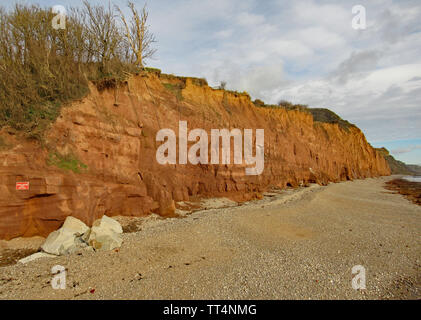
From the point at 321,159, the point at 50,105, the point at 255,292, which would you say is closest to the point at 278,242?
the point at 255,292

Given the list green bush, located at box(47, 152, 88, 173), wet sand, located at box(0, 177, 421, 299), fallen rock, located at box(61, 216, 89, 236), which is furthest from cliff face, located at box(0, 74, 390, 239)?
wet sand, located at box(0, 177, 421, 299)

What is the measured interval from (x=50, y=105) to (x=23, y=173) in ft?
8.55

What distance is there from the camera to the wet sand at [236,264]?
15.3 ft

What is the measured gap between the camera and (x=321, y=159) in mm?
29500

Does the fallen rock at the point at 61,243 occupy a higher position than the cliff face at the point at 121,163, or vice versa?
the cliff face at the point at 121,163

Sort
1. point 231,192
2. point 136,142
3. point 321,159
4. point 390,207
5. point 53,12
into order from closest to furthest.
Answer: point 53,12 < point 136,142 < point 390,207 < point 231,192 < point 321,159

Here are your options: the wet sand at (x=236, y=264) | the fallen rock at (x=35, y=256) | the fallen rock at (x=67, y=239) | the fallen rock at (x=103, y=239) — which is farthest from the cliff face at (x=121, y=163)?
the fallen rock at (x=103, y=239)

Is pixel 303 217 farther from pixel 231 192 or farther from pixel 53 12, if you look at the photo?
pixel 53 12

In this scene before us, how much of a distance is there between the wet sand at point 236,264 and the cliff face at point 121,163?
1.08 metres

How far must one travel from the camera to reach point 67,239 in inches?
263

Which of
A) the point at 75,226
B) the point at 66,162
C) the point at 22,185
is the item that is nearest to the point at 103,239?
the point at 75,226

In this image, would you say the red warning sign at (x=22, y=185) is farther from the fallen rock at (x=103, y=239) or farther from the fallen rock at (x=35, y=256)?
the fallen rock at (x=103, y=239)

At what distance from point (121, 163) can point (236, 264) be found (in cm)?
643

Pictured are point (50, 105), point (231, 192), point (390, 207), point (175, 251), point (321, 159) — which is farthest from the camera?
point (321, 159)
